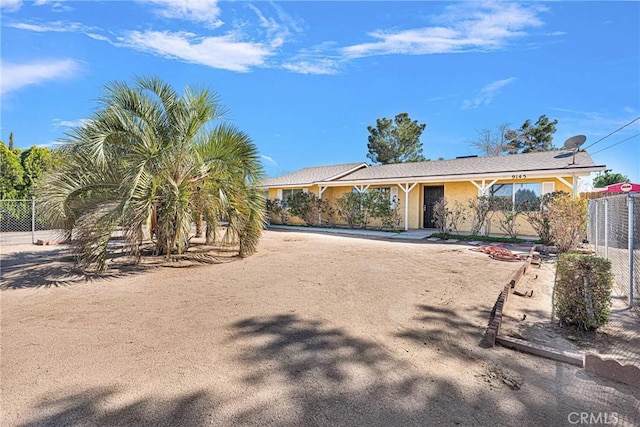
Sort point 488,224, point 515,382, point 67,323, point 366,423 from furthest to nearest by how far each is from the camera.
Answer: point 488,224
point 67,323
point 515,382
point 366,423

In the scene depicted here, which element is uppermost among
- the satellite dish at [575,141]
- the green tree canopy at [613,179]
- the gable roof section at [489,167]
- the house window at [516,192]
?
the green tree canopy at [613,179]

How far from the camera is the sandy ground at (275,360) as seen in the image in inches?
87.0

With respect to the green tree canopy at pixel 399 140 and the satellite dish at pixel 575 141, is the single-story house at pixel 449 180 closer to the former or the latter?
the satellite dish at pixel 575 141

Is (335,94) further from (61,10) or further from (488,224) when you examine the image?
(61,10)

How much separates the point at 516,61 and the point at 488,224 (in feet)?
28.1

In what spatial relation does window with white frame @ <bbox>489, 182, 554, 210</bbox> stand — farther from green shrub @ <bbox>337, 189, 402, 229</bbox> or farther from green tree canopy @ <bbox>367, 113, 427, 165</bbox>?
green tree canopy @ <bbox>367, 113, 427, 165</bbox>

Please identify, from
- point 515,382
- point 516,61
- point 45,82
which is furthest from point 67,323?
point 516,61

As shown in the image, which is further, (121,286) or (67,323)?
(121,286)

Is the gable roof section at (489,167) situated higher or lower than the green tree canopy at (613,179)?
lower

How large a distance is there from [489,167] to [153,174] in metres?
13.4

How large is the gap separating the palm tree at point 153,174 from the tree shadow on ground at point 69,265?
0.36 metres

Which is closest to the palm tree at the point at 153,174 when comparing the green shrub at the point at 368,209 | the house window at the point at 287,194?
the green shrub at the point at 368,209

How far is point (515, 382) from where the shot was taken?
2.58 metres

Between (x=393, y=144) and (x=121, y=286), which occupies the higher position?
(x=393, y=144)
